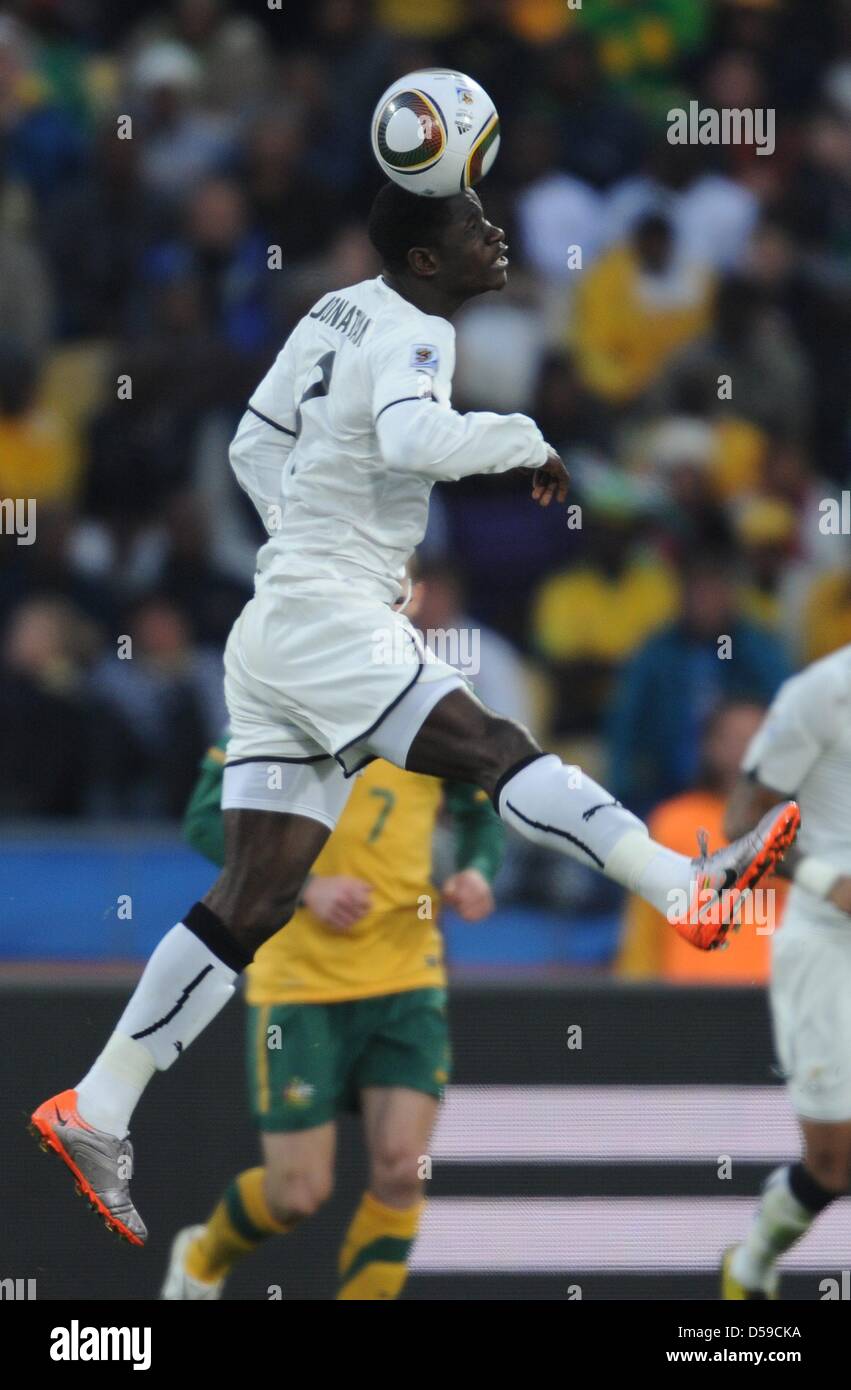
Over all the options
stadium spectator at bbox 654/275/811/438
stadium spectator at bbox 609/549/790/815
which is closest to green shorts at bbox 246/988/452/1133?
stadium spectator at bbox 609/549/790/815

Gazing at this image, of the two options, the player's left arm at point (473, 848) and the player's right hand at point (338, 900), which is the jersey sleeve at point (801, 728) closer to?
the player's left arm at point (473, 848)

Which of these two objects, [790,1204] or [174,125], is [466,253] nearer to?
[790,1204]

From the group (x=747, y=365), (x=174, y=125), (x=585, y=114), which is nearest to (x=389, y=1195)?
(x=747, y=365)

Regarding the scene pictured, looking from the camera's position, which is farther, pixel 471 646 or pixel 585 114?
pixel 585 114

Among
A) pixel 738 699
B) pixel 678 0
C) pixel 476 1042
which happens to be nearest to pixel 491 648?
pixel 738 699

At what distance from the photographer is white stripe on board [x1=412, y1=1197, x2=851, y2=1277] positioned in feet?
18.7

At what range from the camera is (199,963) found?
4.39 meters

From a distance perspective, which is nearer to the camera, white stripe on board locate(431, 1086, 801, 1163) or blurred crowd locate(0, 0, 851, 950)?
white stripe on board locate(431, 1086, 801, 1163)

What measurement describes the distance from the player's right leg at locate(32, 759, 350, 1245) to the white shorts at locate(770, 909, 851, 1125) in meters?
1.56

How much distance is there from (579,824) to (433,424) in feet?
2.50

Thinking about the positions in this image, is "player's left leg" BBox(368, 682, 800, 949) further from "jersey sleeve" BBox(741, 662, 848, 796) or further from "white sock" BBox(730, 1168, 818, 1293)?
"white sock" BBox(730, 1168, 818, 1293)

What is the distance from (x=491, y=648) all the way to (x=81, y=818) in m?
1.44

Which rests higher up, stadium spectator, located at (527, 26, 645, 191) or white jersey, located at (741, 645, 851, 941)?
stadium spectator, located at (527, 26, 645, 191)

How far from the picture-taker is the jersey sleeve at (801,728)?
539cm
